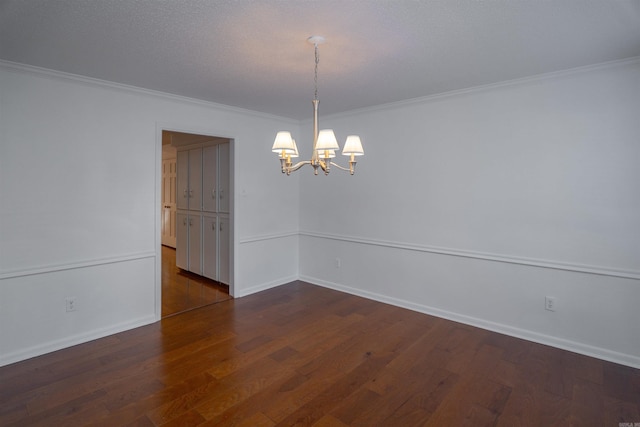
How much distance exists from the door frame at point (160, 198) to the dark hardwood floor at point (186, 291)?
27cm

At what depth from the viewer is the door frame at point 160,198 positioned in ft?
11.8

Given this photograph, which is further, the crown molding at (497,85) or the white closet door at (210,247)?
the white closet door at (210,247)

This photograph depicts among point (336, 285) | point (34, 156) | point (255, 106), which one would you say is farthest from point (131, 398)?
point (255, 106)

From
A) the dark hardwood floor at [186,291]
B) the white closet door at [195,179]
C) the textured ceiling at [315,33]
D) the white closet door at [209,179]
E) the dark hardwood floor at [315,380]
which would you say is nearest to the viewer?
the textured ceiling at [315,33]

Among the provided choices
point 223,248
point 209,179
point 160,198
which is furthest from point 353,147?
point 209,179

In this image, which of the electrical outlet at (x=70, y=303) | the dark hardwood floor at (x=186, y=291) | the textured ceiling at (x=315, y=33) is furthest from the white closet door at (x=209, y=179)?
the electrical outlet at (x=70, y=303)

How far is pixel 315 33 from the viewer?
2217 mm

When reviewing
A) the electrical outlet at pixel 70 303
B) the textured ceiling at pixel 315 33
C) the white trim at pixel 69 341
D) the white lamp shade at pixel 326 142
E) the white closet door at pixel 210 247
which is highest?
the textured ceiling at pixel 315 33

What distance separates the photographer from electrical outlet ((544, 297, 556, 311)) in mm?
3080

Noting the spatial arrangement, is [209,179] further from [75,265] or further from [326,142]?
[326,142]

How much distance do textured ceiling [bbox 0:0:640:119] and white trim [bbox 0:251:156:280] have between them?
1728mm

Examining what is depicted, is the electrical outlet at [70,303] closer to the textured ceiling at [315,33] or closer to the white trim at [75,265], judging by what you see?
the white trim at [75,265]

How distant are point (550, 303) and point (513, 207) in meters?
0.95

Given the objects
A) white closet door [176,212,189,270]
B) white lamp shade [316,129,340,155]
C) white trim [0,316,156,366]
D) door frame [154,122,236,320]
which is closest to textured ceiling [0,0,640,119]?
door frame [154,122,236,320]
